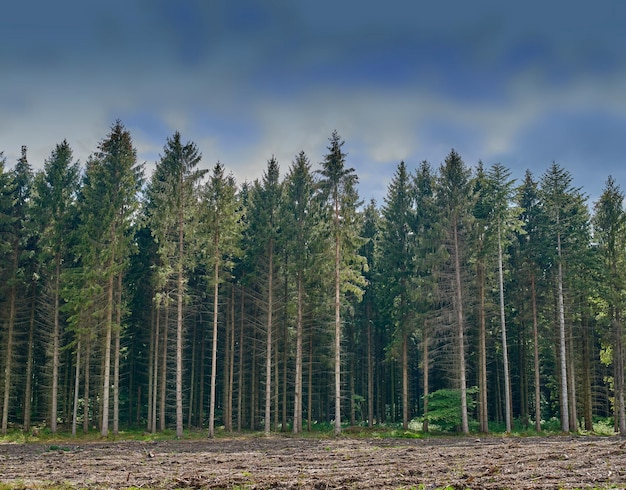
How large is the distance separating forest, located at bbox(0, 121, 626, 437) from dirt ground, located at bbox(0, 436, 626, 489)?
1117 cm

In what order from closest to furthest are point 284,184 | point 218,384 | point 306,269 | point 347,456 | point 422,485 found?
point 422,485 → point 347,456 → point 306,269 → point 284,184 → point 218,384

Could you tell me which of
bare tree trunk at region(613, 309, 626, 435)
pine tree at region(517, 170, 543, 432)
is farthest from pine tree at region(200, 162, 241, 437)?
bare tree trunk at region(613, 309, 626, 435)

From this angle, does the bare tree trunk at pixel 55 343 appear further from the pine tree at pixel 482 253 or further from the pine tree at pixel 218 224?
the pine tree at pixel 482 253

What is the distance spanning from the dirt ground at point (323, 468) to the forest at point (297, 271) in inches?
440

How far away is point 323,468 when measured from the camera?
15.4 m

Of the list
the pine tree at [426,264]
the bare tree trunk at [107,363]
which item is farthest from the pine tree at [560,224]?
the bare tree trunk at [107,363]

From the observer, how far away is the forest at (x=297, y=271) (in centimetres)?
3119

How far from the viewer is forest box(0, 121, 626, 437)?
31.2 metres

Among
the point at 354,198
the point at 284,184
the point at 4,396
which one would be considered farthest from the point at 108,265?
the point at 354,198

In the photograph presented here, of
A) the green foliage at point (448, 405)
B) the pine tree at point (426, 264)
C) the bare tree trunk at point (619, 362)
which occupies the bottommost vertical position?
the green foliage at point (448, 405)

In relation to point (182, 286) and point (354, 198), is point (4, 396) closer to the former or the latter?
point (182, 286)

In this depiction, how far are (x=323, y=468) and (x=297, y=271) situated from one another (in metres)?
19.4

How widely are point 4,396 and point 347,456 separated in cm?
2275

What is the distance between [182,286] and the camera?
3156cm
